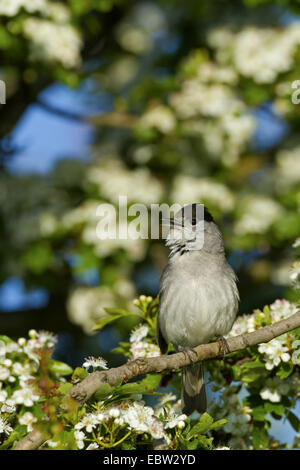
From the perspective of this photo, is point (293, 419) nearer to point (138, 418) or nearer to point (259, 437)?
point (259, 437)

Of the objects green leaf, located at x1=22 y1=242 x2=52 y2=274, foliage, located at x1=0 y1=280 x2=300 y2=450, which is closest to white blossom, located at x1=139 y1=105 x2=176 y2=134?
green leaf, located at x1=22 y1=242 x2=52 y2=274

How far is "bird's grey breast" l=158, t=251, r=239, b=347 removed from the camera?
492 cm

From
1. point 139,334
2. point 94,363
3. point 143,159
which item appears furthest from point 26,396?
point 143,159

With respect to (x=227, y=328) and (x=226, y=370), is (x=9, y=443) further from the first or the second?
(x=227, y=328)

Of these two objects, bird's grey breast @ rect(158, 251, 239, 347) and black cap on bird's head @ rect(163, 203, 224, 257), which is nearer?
bird's grey breast @ rect(158, 251, 239, 347)

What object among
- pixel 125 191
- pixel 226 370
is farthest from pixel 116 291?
pixel 226 370

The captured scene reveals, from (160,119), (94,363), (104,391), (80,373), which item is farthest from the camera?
(160,119)

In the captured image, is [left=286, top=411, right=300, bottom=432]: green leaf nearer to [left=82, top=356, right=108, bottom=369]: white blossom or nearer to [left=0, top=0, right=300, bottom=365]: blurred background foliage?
[left=82, top=356, right=108, bottom=369]: white blossom

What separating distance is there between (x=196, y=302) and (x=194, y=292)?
8cm

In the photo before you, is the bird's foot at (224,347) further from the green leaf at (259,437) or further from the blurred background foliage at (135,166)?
the blurred background foliage at (135,166)

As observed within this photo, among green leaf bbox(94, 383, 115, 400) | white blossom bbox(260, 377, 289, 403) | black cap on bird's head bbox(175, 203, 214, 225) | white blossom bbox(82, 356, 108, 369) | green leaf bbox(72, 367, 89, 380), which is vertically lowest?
green leaf bbox(94, 383, 115, 400)

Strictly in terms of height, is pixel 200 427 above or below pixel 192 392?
below

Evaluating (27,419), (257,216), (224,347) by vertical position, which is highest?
(257,216)

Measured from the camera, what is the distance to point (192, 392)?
4.43 m
